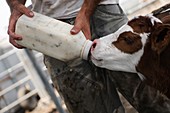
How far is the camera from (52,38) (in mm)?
2209

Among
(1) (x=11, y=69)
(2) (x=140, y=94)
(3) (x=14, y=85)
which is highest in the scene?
(2) (x=140, y=94)

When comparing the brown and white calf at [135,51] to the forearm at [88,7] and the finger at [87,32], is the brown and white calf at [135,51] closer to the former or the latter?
the finger at [87,32]

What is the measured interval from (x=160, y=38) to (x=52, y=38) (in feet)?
1.96

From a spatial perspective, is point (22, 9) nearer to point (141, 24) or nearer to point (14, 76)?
point (141, 24)

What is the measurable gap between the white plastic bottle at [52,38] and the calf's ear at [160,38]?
0.35 meters

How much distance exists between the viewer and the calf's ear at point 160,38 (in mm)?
2014

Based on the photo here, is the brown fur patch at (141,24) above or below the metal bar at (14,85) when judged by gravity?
above

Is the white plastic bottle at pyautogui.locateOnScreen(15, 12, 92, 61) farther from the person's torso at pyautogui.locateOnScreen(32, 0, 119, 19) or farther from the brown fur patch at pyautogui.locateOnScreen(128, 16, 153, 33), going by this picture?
the brown fur patch at pyautogui.locateOnScreen(128, 16, 153, 33)

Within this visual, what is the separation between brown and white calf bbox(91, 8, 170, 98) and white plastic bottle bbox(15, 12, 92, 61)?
10cm

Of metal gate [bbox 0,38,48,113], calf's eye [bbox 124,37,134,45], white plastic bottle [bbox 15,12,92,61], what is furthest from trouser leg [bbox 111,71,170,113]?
metal gate [bbox 0,38,48,113]

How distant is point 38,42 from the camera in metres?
2.27

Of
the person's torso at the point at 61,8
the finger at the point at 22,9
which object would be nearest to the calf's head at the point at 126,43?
the person's torso at the point at 61,8

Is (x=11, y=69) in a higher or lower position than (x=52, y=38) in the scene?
lower

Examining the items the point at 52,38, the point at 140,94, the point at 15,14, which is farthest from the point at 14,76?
the point at 52,38
